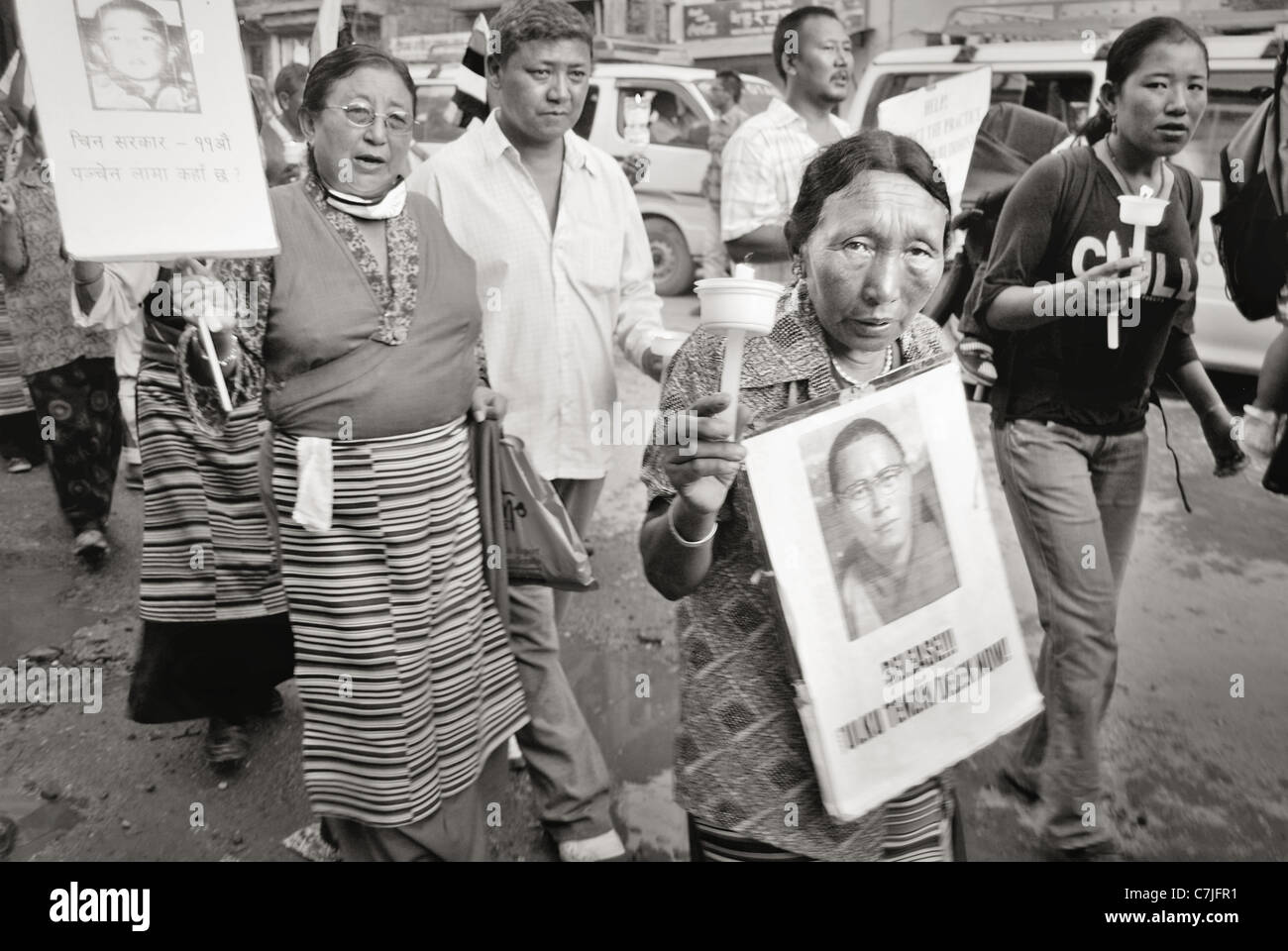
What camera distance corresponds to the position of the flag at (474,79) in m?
3.41

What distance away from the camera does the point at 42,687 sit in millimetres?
3762

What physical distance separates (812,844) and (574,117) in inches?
77.5

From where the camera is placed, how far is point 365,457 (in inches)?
89.7

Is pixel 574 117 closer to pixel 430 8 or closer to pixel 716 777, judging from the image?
pixel 716 777

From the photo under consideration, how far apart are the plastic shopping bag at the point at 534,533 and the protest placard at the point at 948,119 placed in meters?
1.48

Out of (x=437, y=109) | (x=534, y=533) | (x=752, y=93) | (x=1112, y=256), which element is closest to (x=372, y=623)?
(x=534, y=533)

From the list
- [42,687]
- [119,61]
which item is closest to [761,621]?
[119,61]

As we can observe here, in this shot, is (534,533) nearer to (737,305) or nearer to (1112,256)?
(737,305)

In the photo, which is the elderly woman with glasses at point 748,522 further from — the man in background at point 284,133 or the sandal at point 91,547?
the sandal at point 91,547

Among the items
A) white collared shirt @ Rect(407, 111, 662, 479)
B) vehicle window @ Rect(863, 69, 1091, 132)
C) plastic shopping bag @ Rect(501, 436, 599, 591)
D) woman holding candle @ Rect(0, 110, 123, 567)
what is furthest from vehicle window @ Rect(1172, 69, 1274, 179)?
woman holding candle @ Rect(0, 110, 123, 567)

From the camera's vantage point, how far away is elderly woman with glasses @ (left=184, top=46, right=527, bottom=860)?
2.26 meters

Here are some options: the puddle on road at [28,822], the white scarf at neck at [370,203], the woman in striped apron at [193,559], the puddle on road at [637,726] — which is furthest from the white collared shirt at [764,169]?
the puddle on road at [28,822]

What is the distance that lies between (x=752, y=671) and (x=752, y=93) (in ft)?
15.6

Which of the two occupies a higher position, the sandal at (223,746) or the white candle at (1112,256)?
the white candle at (1112,256)
